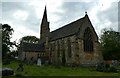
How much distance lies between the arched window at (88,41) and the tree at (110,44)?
18.8m

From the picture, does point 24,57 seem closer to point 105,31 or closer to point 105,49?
point 105,49

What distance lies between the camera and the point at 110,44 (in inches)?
2849

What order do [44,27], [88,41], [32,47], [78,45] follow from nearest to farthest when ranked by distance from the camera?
[78,45]
[88,41]
[32,47]
[44,27]

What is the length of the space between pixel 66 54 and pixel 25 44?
18.3 meters

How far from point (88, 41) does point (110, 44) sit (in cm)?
2403

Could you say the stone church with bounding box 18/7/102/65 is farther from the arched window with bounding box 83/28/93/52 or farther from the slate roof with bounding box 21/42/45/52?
the slate roof with bounding box 21/42/45/52

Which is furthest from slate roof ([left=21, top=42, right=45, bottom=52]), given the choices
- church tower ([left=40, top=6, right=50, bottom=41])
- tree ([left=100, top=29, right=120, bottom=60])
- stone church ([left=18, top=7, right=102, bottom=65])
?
tree ([left=100, top=29, right=120, bottom=60])

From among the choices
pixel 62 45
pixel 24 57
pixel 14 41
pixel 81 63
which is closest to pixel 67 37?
pixel 62 45

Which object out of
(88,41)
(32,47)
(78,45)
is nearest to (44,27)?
(32,47)

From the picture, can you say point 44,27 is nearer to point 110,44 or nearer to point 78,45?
point 110,44

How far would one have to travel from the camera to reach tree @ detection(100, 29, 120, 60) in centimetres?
6871

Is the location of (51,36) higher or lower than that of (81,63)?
higher

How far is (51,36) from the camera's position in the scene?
64.6m

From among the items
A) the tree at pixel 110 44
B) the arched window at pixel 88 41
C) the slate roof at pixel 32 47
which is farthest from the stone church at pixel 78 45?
the tree at pixel 110 44
